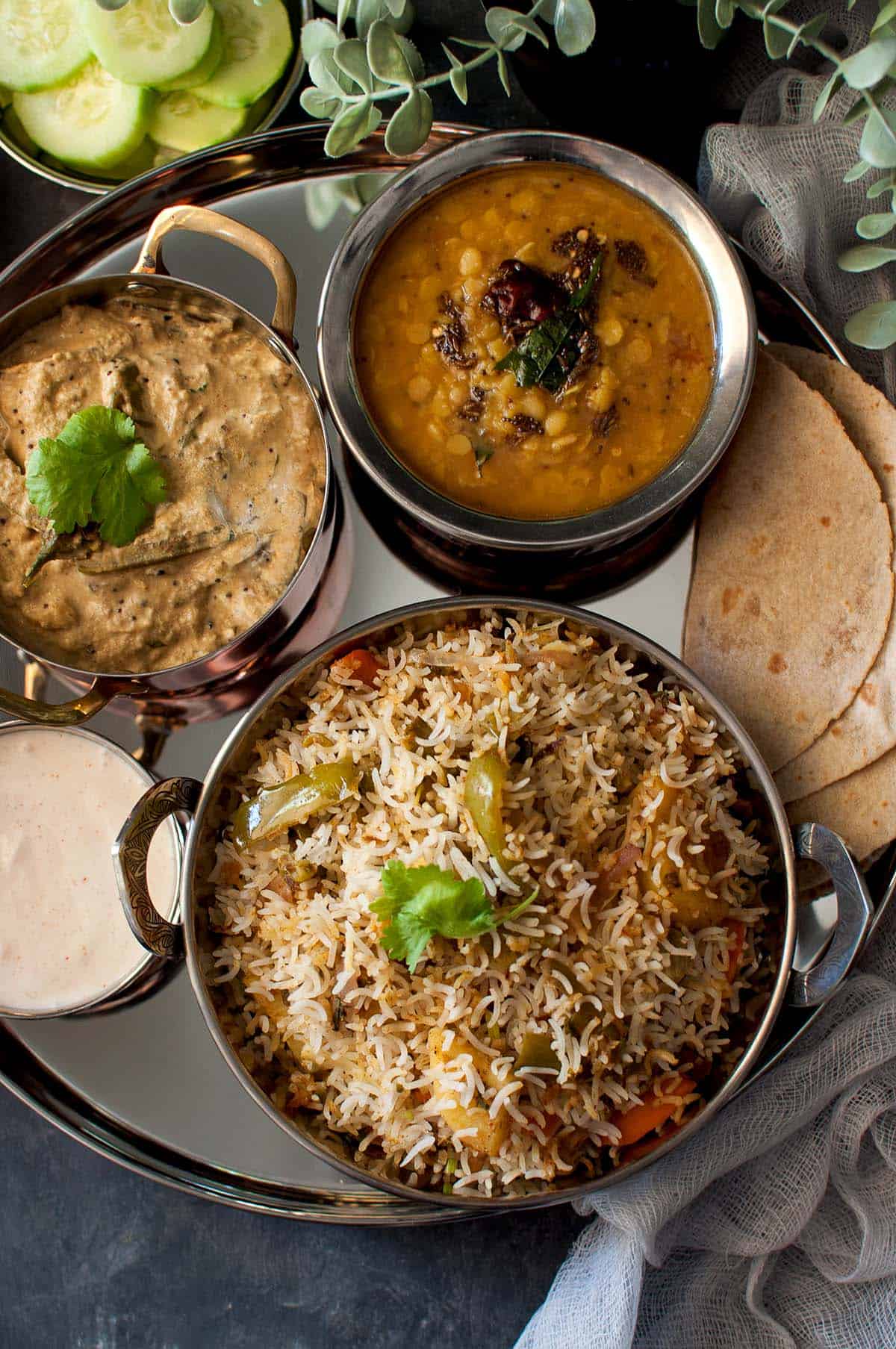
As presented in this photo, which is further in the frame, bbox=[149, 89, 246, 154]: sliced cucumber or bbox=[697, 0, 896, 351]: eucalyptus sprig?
bbox=[149, 89, 246, 154]: sliced cucumber

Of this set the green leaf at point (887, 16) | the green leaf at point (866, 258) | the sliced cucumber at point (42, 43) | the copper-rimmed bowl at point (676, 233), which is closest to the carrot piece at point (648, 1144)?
the copper-rimmed bowl at point (676, 233)

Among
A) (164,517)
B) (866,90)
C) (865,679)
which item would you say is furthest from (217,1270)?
(866,90)

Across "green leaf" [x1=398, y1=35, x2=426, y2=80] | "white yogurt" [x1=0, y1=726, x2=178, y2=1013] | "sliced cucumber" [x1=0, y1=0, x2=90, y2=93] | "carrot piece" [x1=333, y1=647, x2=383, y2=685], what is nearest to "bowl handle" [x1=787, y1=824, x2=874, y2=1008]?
"carrot piece" [x1=333, y1=647, x2=383, y2=685]

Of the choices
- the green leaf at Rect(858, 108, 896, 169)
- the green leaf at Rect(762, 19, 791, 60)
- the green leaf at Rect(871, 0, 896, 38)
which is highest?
the green leaf at Rect(871, 0, 896, 38)

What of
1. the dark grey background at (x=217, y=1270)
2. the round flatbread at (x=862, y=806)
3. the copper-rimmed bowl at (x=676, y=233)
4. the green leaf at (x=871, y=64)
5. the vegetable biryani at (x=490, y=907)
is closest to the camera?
the green leaf at (x=871, y=64)

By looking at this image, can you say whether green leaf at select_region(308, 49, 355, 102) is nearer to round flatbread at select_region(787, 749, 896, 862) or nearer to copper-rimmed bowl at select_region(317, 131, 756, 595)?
copper-rimmed bowl at select_region(317, 131, 756, 595)

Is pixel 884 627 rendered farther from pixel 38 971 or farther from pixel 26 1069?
pixel 26 1069

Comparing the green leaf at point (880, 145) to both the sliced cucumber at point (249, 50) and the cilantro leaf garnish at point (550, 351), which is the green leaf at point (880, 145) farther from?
the sliced cucumber at point (249, 50)
